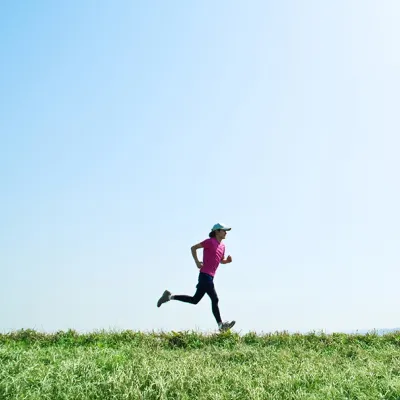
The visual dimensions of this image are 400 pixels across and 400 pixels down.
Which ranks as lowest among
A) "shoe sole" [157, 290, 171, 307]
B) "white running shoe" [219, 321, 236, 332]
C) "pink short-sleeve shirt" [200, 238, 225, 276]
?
"white running shoe" [219, 321, 236, 332]

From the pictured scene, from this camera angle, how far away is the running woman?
12.9m

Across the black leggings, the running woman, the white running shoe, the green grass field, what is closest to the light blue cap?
the running woman

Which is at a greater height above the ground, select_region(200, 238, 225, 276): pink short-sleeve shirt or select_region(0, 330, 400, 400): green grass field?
select_region(200, 238, 225, 276): pink short-sleeve shirt

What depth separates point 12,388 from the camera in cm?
596

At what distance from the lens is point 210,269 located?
13.0 meters

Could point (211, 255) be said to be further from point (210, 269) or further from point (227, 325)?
point (227, 325)

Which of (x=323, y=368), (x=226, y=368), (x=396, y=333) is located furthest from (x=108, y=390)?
(x=396, y=333)

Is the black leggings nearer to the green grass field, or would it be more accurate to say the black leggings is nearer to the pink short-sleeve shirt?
the pink short-sleeve shirt

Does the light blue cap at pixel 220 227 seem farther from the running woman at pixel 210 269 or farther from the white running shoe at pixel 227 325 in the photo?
the white running shoe at pixel 227 325

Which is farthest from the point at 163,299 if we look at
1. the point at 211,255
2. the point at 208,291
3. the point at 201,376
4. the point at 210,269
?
the point at 201,376

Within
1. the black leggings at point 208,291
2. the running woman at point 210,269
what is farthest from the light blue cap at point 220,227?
the black leggings at point 208,291

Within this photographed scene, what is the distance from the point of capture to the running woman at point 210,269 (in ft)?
42.2

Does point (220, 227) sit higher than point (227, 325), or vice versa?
point (220, 227)

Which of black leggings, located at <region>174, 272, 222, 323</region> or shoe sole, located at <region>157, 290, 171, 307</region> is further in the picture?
shoe sole, located at <region>157, 290, 171, 307</region>
